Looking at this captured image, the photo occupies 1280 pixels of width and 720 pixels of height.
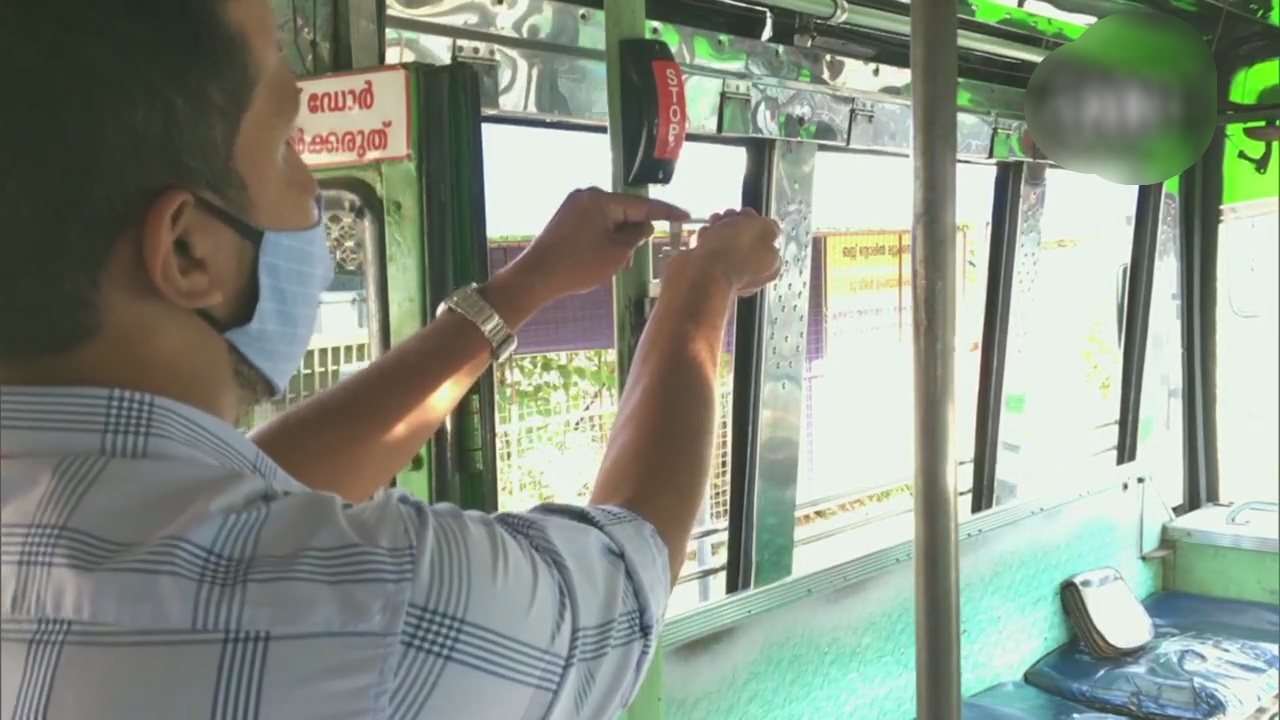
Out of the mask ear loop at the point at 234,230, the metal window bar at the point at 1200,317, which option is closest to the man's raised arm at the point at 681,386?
the mask ear loop at the point at 234,230

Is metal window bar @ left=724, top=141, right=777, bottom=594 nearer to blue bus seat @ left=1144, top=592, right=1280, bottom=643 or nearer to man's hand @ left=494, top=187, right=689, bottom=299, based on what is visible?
man's hand @ left=494, top=187, right=689, bottom=299

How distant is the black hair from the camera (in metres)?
0.74

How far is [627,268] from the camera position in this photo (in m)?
1.52

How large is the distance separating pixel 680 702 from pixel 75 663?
7.47ft

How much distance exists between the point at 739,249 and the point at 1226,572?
15.7 feet

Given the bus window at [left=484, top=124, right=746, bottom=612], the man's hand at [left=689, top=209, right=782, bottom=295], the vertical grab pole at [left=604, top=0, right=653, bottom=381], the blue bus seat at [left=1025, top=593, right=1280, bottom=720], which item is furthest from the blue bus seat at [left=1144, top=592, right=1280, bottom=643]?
the man's hand at [left=689, top=209, right=782, bottom=295]

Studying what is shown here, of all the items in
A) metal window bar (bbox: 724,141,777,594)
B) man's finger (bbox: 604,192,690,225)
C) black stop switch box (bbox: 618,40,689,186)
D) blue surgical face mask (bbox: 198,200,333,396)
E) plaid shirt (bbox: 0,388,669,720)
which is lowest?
metal window bar (bbox: 724,141,777,594)

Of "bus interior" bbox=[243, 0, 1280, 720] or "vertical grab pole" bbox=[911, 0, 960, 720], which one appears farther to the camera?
"bus interior" bbox=[243, 0, 1280, 720]

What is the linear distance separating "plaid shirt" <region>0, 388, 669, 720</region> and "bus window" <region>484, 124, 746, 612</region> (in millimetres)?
1645

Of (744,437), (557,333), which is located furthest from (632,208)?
(744,437)

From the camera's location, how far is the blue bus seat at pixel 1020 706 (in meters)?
3.83

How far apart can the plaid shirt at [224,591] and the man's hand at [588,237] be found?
24.8 inches

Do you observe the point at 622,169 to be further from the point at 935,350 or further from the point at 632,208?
the point at 935,350

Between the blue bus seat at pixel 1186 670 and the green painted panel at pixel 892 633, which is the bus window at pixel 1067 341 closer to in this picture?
the green painted panel at pixel 892 633
